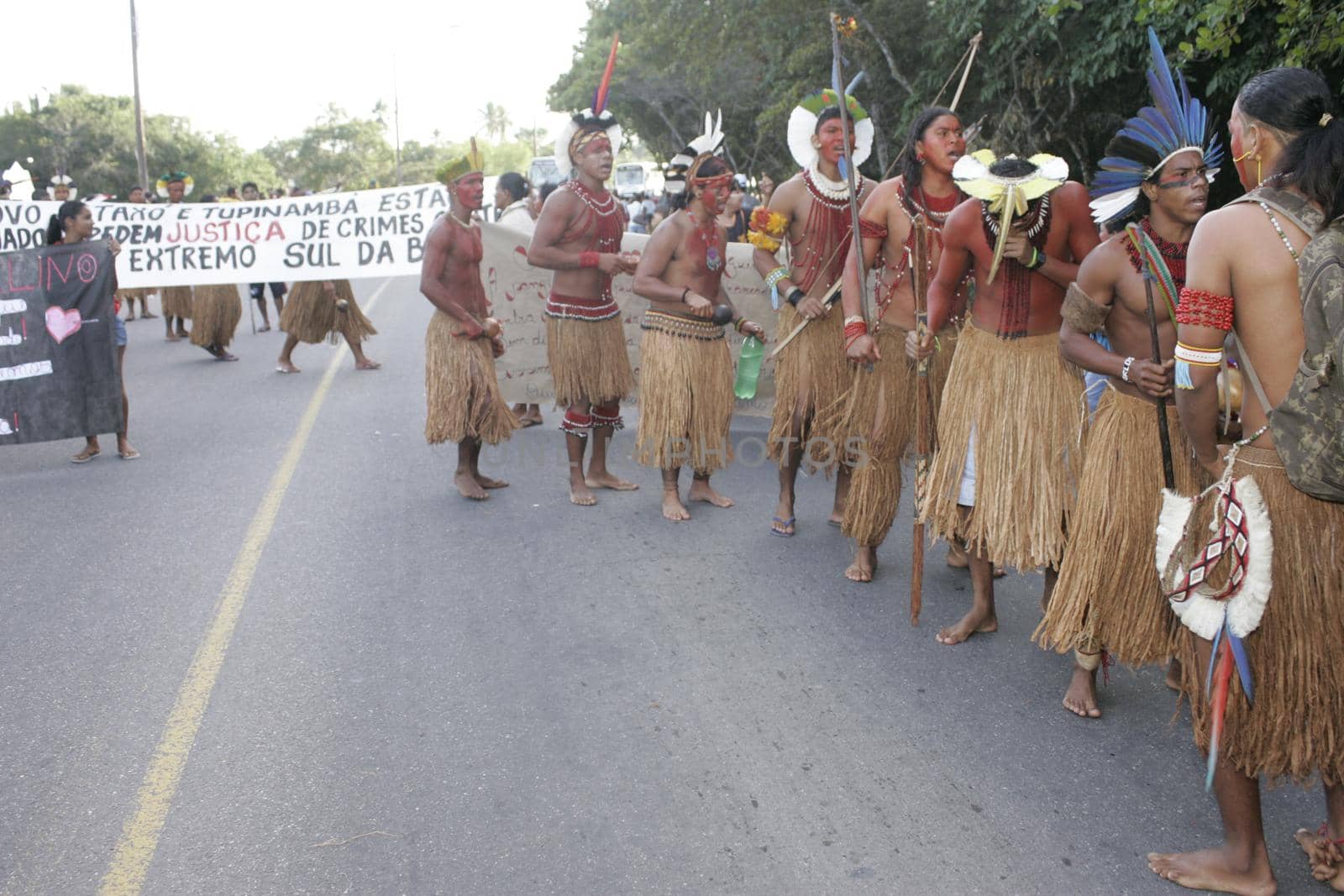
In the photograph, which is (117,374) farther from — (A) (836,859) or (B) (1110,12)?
(B) (1110,12)

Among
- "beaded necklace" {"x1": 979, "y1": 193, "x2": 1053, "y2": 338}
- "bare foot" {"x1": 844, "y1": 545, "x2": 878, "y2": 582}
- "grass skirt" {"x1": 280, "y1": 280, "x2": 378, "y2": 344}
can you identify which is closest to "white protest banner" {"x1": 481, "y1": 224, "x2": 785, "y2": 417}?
"bare foot" {"x1": 844, "y1": 545, "x2": 878, "y2": 582}

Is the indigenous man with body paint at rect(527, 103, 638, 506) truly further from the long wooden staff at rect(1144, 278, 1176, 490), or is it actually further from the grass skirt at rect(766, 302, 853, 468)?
the long wooden staff at rect(1144, 278, 1176, 490)

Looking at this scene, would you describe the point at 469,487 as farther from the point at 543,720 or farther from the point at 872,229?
the point at 543,720

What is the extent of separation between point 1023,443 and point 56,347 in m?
6.55

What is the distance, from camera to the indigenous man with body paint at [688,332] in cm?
626

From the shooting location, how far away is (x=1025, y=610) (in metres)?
5.01

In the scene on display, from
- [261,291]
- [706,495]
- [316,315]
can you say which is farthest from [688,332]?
[261,291]

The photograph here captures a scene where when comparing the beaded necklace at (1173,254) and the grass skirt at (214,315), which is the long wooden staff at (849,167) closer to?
the beaded necklace at (1173,254)

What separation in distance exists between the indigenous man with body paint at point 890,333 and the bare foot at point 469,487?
241cm

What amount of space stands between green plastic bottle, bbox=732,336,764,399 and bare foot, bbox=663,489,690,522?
0.71m

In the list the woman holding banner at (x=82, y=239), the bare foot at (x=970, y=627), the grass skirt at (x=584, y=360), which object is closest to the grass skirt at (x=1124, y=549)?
A: the bare foot at (x=970, y=627)

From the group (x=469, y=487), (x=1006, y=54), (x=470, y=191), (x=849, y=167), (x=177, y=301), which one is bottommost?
(x=469, y=487)

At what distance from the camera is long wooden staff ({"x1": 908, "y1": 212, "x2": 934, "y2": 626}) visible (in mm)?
4645

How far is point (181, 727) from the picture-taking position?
13.0 ft
